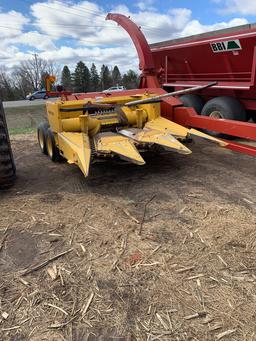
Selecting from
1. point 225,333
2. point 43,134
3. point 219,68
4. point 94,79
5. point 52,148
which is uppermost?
point 219,68

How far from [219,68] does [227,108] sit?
3.20ft

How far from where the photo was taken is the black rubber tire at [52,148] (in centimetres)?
558

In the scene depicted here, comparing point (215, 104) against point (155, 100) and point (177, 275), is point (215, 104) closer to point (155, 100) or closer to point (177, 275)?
point (155, 100)

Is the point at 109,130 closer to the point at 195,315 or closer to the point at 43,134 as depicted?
the point at 43,134

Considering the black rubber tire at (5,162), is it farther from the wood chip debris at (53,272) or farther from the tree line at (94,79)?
the tree line at (94,79)

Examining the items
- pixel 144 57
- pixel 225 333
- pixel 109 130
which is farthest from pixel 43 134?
pixel 225 333

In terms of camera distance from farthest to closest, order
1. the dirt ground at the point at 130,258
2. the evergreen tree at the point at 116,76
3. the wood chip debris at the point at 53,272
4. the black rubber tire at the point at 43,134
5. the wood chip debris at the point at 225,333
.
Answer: the evergreen tree at the point at 116,76 → the black rubber tire at the point at 43,134 → the wood chip debris at the point at 53,272 → the dirt ground at the point at 130,258 → the wood chip debris at the point at 225,333

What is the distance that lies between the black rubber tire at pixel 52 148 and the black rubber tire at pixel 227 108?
3.39m

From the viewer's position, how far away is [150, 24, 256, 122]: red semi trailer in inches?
253

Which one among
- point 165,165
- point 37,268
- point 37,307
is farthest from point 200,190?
point 37,307

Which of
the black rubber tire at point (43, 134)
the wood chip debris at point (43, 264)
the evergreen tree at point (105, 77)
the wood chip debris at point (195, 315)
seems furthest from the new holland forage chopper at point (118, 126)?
the evergreen tree at point (105, 77)

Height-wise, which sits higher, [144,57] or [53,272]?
[144,57]

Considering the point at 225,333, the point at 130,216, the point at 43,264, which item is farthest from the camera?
the point at 130,216

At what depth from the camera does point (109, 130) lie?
5398 millimetres
